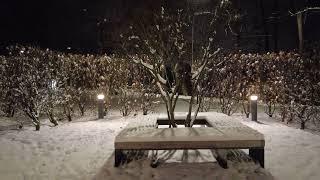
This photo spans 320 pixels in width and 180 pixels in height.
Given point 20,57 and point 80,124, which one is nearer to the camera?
point 80,124

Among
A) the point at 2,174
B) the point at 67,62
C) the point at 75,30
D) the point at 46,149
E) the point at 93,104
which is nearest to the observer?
the point at 2,174

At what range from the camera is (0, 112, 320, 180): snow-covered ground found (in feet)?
21.6

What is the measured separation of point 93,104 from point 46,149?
830cm

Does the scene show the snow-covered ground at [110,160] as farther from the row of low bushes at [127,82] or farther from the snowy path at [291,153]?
the row of low bushes at [127,82]

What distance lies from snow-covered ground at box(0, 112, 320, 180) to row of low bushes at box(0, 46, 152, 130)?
1209 millimetres

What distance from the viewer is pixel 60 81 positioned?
A: 1253 cm

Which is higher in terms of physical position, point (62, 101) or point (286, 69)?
point (286, 69)

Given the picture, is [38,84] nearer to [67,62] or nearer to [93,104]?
[67,62]

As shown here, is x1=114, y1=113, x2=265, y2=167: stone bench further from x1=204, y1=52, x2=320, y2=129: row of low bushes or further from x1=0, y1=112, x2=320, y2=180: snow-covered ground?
x1=204, y1=52, x2=320, y2=129: row of low bushes

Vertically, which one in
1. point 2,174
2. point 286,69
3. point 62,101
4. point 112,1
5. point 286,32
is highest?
point 112,1

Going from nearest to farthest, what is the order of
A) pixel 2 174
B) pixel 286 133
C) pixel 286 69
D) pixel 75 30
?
1. pixel 2 174
2. pixel 286 133
3. pixel 286 69
4. pixel 75 30

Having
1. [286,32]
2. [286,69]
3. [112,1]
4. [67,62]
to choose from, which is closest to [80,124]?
[67,62]

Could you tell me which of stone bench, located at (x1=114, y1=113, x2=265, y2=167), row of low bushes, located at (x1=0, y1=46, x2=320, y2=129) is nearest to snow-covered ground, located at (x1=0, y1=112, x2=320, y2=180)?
stone bench, located at (x1=114, y1=113, x2=265, y2=167)

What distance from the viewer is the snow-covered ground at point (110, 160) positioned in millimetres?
6595
